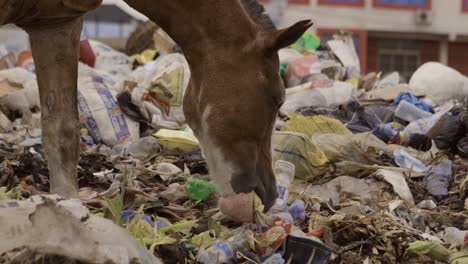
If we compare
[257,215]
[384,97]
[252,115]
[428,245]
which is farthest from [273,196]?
[384,97]

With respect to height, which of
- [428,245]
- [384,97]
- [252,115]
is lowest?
[384,97]

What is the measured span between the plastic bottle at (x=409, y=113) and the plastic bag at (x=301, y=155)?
4.76 ft

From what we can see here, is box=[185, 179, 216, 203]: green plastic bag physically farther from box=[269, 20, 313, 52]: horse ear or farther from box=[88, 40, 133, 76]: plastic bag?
box=[88, 40, 133, 76]: plastic bag

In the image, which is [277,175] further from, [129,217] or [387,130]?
[387,130]

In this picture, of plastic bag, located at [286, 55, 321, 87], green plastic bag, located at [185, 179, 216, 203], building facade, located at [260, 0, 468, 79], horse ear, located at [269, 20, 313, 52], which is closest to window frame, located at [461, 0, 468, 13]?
building facade, located at [260, 0, 468, 79]

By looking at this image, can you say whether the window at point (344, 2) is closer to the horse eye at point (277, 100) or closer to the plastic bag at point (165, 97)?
the plastic bag at point (165, 97)

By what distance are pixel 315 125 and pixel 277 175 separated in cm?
131

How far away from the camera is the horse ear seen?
299cm

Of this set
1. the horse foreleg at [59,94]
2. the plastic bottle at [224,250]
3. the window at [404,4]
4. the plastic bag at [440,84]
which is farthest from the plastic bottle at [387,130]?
the window at [404,4]

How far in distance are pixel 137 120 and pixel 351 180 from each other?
1895mm

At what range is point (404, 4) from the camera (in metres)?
23.8

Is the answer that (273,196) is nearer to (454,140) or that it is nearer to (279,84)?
(279,84)

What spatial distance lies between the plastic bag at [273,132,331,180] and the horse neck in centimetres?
143

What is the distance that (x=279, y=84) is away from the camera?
324cm
